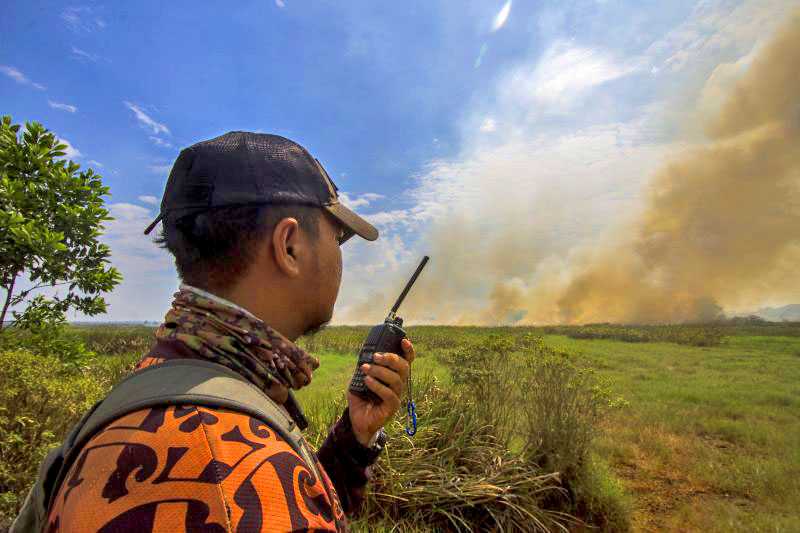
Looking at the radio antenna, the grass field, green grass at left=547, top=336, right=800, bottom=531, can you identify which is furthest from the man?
A: green grass at left=547, top=336, right=800, bottom=531

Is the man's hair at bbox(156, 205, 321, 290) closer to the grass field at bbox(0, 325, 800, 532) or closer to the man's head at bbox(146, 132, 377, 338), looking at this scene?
the man's head at bbox(146, 132, 377, 338)

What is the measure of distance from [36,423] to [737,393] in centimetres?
1907

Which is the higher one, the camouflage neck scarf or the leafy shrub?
the leafy shrub

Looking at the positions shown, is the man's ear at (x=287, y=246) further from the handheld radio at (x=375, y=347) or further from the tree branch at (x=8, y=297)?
the tree branch at (x=8, y=297)

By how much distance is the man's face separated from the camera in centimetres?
157

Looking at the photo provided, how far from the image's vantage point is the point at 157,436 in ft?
2.72

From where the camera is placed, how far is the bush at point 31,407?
404 cm

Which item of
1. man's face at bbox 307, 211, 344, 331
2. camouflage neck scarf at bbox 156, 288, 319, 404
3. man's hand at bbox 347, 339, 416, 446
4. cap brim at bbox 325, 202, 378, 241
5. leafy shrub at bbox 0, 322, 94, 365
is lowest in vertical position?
man's hand at bbox 347, 339, 416, 446

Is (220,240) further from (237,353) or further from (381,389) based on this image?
(381,389)

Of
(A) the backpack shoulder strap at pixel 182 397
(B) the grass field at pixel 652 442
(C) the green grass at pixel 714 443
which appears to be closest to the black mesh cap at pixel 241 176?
(A) the backpack shoulder strap at pixel 182 397

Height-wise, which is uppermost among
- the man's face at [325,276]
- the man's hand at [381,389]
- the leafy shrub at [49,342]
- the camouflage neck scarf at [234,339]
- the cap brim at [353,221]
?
the leafy shrub at [49,342]

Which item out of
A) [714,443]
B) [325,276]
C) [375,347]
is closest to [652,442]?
[714,443]

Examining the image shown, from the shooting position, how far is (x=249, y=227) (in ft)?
4.81

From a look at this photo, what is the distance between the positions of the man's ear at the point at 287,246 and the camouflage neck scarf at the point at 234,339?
0.21 m
